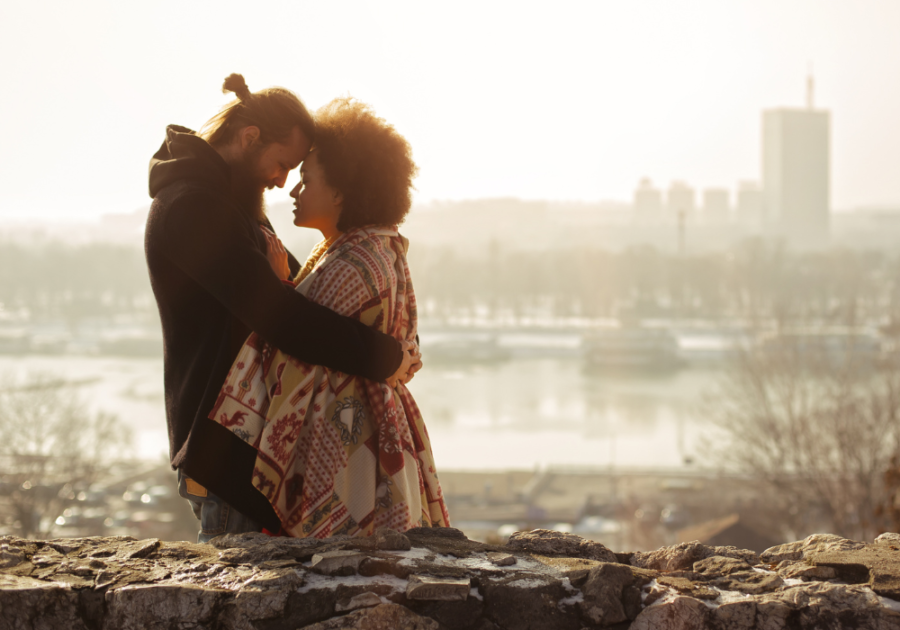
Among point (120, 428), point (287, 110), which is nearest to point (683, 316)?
point (120, 428)

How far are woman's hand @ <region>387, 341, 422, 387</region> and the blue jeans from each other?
0.30 meters

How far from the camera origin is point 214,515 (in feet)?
4.01

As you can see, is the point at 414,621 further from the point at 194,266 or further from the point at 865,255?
the point at 865,255

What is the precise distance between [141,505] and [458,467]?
580cm

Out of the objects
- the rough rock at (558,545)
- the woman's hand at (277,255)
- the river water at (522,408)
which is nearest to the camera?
the rough rock at (558,545)

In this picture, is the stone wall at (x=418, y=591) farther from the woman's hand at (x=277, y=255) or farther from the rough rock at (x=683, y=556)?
the woman's hand at (x=277, y=255)

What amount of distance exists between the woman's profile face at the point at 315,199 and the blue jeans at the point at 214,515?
45 cm

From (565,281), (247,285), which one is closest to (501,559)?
(247,285)

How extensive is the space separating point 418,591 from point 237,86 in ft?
2.76

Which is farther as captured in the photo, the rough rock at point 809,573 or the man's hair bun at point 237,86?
the man's hair bun at point 237,86

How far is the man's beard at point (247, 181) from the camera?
51.6 inches

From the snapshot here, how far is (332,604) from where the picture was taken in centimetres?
92

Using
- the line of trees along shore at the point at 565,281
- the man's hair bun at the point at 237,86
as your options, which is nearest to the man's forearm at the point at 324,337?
the man's hair bun at the point at 237,86

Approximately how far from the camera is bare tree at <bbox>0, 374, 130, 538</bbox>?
9508 mm
